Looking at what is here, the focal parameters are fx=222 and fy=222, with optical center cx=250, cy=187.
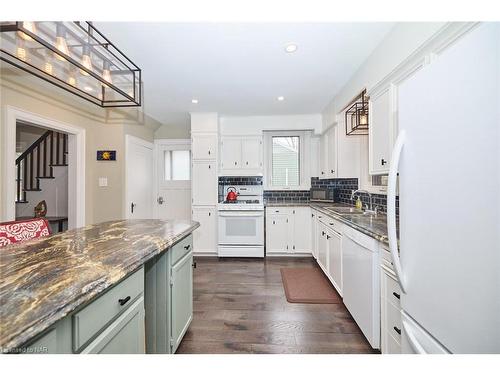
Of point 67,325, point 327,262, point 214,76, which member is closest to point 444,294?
point 67,325

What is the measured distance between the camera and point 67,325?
0.66 meters

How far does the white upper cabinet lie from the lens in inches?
161

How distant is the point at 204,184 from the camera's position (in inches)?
154

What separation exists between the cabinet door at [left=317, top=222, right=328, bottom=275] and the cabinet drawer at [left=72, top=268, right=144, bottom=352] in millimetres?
2381

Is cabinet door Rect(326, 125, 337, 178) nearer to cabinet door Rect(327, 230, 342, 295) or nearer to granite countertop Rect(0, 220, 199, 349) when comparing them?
cabinet door Rect(327, 230, 342, 295)

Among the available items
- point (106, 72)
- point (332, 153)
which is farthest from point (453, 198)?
point (332, 153)

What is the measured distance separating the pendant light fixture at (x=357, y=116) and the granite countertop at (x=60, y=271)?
2521mm

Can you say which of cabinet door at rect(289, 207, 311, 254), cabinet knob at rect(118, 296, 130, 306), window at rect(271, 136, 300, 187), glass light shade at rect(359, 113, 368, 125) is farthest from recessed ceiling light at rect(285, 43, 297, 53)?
cabinet door at rect(289, 207, 311, 254)

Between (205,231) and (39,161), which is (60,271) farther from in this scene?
(39,161)

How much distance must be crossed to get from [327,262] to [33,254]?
274 cm

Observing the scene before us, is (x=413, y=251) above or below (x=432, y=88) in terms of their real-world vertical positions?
below

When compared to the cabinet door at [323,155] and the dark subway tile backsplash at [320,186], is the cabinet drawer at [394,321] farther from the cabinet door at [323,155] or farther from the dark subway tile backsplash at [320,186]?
the cabinet door at [323,155]

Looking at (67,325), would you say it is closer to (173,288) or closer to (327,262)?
(173,288)

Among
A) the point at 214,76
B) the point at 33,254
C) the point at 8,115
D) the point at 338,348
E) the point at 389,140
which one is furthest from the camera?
the point at 214,76
